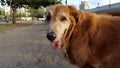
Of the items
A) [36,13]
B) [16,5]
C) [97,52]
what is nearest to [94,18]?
[97,52]

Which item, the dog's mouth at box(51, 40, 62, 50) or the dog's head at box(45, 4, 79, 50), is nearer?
the dog's head at box(45, 4, 79, 50)

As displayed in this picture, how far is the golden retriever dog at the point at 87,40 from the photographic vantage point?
4.89 m

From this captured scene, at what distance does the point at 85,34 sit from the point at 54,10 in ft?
2.10

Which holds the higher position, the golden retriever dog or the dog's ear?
the dog's ear

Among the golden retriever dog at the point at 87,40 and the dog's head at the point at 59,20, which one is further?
the golden retriever dog at the point at 87,40

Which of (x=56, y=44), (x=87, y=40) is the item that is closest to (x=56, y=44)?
(x=56, y=44)

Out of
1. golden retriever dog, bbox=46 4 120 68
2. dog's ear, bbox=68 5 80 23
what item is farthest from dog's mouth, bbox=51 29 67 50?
dog's ear, bbox=68 5 80 23

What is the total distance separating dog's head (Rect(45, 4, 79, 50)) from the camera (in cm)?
466

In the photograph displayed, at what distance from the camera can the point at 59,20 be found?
481 centimetres

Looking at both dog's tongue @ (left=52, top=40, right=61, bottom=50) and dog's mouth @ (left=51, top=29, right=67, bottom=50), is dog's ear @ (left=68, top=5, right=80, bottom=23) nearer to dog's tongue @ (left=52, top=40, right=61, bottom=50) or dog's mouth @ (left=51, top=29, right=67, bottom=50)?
dog's mouth @ (left=51, top=29, right=67, bottom=50)

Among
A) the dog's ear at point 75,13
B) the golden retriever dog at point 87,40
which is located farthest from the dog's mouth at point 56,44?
the dog's ear at point 75,13

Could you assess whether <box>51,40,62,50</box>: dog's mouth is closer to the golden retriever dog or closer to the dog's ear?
the golden retriever dog

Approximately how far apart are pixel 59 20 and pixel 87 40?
58cm

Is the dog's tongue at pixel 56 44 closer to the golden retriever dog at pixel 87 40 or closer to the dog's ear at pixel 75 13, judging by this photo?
the golden retriever dog at pixel 87 40
